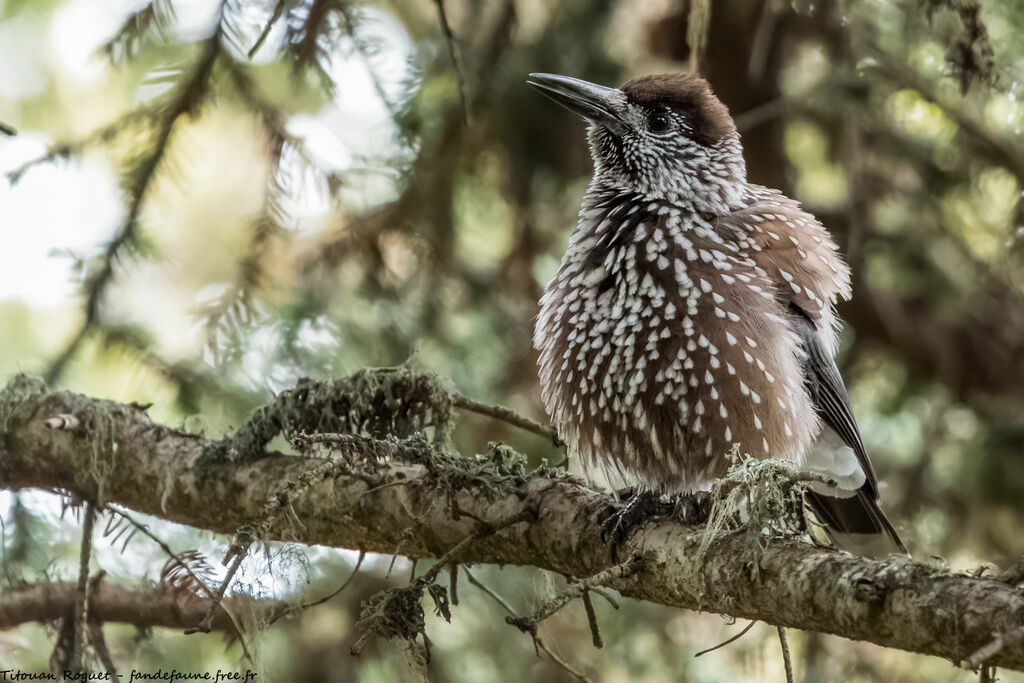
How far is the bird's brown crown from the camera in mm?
4191

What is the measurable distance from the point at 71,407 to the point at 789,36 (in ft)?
13.2

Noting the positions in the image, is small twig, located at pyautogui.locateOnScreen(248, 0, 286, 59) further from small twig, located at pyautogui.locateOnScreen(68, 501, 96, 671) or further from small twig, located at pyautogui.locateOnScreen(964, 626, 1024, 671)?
small twig, located at pyautogui.locateOnScreen(964, 626, 1024, 671)

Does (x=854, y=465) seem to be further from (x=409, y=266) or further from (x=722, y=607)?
(x=409, y=266)

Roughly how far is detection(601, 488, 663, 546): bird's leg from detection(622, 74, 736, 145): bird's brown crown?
5.40 ft

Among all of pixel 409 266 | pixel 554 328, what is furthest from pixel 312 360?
pixel 554 328

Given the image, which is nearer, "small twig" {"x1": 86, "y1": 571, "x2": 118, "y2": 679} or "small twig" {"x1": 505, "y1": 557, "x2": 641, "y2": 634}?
"small twig" {"x1": 505, "y1": 557, "x2": 641, "y2": 634}

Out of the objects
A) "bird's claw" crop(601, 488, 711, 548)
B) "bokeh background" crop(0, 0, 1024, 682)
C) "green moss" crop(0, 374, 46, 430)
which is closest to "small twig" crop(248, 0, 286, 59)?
"bokeh background" crop(0, 0, 1024, 682)

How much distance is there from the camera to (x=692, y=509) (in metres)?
3.32

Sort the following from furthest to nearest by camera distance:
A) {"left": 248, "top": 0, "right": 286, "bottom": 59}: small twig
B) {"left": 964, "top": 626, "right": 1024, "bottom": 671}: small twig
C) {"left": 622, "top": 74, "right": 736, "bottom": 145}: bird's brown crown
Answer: {"left": 622, "top": 74, "right": 736, "bottom": 145}: bird's brown crown, {"left": 248, "top": 0, "right": 286, "bottom": 59}: small twig, {"left": 964, "top": 626, "right": 1024, "bottom": 671}: small twig

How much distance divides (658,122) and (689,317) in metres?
1.07

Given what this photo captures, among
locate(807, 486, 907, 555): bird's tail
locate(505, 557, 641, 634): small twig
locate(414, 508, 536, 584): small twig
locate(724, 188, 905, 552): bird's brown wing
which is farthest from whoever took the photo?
locate(807, 486, 907, 555): bird's tail

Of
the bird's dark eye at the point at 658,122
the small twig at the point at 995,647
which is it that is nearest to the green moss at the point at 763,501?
the small twig at the point at 995,647

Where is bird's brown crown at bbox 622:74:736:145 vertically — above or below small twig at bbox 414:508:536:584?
above

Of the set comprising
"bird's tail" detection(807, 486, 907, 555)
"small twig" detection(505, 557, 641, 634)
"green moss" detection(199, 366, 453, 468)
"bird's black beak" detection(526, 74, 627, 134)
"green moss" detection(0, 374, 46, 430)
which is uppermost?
"bird's black beak" detection(526, 74, 627, 134)
